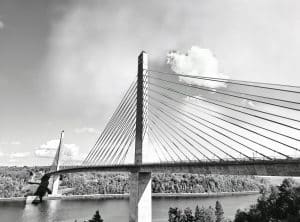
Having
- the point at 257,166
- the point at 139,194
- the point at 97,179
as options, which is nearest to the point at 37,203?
the point at 97,179

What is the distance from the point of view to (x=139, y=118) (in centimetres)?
2120

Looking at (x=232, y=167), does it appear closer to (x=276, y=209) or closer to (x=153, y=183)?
(x=276, y=209)

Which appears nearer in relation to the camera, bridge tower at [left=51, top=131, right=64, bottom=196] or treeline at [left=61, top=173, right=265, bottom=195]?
bridge tower at [left=51, top=131, right=64, bottom=196]

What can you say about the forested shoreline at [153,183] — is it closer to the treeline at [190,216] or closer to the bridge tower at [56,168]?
the bridge tower at [56,168]

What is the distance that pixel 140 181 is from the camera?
20.4 meters

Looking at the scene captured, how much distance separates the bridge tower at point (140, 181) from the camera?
1938 centimetres

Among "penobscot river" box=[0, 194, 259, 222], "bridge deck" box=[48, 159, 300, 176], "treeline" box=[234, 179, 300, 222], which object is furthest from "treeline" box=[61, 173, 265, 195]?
"bridge deck" box=[48, 159, 300, 176]

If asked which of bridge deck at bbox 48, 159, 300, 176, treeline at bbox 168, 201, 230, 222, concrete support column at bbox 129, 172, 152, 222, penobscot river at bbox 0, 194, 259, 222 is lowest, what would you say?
penobscot river at bbox 0, 194, 259, 222

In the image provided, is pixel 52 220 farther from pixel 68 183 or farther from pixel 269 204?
pixel 68 183

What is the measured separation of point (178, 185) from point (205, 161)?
8111cm

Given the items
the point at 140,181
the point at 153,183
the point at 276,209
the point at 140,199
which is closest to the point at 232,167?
the point at 140,199

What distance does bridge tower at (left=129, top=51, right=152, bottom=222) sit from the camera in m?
19.4

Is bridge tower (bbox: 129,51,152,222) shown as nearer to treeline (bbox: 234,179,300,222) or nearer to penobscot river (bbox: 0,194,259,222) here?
treeline (bbox: 234,179,300,222)

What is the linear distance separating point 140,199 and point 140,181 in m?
1.53
